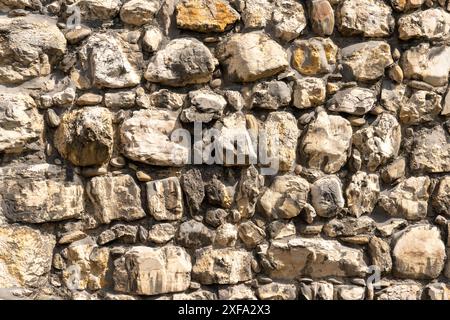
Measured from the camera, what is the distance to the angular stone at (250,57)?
87.6 inches

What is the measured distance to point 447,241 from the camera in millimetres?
2416

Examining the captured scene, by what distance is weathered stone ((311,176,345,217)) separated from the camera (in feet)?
7.53

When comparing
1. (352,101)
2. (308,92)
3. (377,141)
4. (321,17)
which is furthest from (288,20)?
(377,141)

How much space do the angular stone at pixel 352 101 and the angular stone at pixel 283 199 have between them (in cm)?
38

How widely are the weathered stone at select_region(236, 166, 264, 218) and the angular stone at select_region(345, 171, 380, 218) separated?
0.42 metres

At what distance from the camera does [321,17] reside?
230 cm

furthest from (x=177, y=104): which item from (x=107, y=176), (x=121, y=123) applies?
(x=107, y=176)

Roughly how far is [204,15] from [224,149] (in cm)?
57

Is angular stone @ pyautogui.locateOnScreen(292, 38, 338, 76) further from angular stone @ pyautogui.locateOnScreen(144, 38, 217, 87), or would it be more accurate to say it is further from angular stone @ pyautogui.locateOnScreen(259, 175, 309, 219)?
angular stone @ pyautogui.locateOnScreen(259, 175, 309, 219)

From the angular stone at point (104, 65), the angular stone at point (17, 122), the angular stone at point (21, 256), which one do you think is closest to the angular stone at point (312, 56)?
the angular stone at point (104, 65)

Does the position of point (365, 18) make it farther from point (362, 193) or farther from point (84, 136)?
point (84, 136)

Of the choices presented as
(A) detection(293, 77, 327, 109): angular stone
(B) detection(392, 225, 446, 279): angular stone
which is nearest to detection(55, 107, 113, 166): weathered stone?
(A) detection(293, 77, 327, 109): angular stone

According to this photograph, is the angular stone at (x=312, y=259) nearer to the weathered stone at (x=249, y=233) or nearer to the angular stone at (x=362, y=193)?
the weathered stone at (x=249, y=233)

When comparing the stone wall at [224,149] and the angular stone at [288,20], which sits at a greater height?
the angular stone at [288,20]
